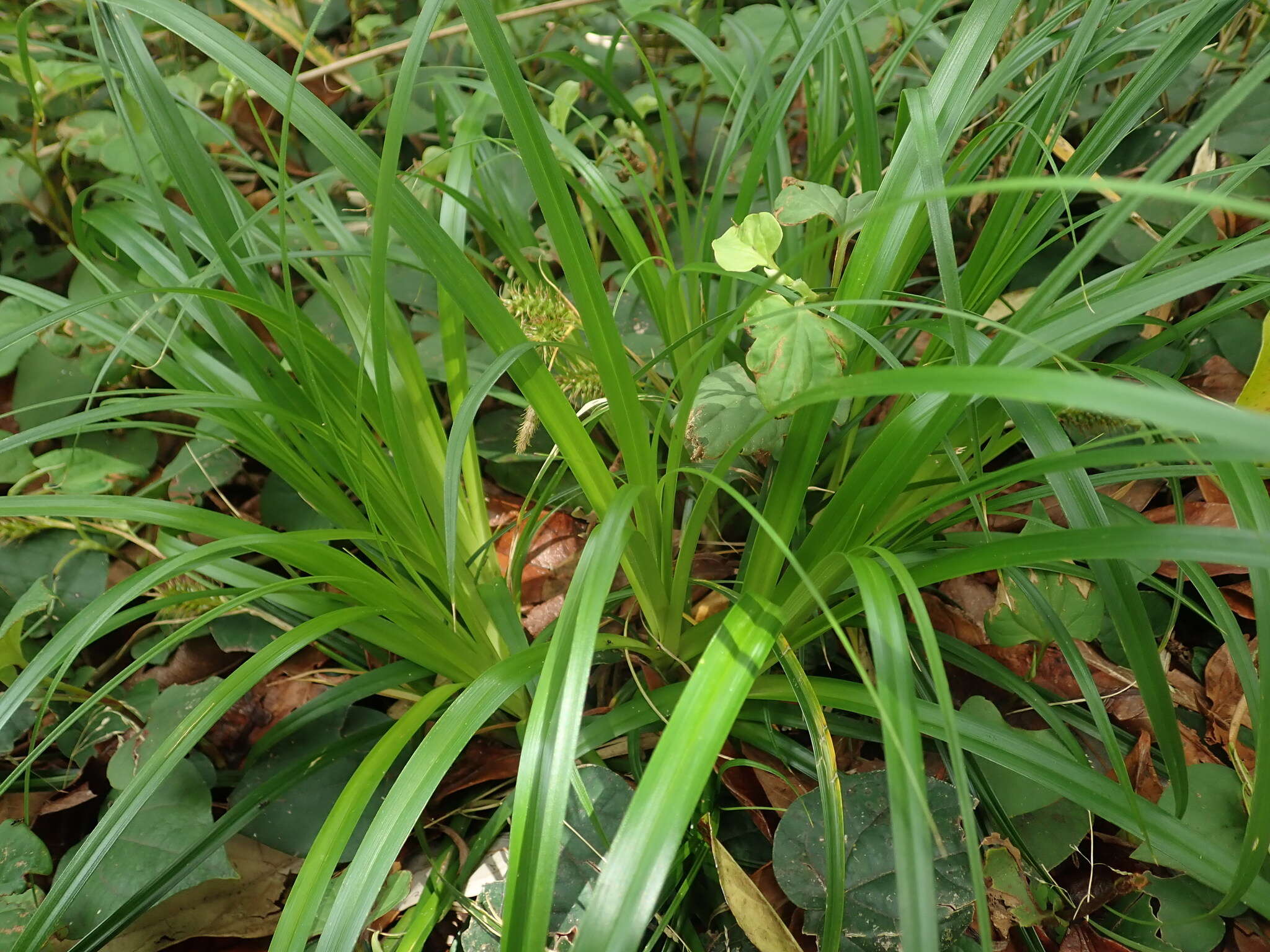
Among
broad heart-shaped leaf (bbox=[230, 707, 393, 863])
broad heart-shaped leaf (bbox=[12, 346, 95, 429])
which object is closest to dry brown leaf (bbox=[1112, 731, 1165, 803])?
broad heart-shaped leaf (bbox=[230, 707, 393, 863])

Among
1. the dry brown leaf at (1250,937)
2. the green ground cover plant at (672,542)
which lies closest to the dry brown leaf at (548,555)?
the green ground cover plant at (672,542)

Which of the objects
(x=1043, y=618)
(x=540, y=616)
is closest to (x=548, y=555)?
(x=540, y=616)

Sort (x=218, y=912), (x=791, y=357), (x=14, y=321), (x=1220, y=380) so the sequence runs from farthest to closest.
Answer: (x=14, y=321) → (x=1220, y=380) → (x=218, y=912) → (x=791, y=357)

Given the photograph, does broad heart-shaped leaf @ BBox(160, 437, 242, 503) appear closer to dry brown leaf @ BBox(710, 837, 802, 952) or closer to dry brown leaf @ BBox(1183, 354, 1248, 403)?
dry brown leaf @ BBox(710, 837, 802, 952)

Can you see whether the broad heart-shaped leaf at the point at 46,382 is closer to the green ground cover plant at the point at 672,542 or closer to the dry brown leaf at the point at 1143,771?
the green ground cover plant at the point at 672,542

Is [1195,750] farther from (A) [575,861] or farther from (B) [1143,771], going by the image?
(A) [575,861]

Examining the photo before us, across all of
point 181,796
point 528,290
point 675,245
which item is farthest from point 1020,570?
point 181,796

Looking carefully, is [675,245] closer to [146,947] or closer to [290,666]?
[290,666]
